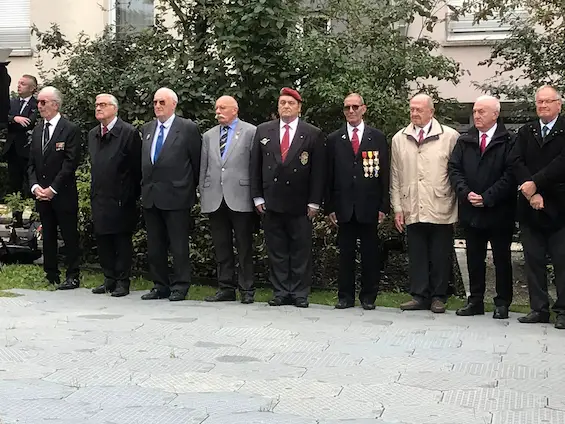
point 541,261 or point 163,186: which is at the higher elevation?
point 163,186

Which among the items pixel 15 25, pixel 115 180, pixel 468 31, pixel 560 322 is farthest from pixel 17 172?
pixel 468 31

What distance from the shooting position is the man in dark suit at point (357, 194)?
7.31 meters

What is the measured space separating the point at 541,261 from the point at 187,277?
324 cm

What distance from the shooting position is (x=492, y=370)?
5.16m

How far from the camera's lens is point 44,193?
8.09 meters

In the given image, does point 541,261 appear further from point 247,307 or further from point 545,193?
point 247,307

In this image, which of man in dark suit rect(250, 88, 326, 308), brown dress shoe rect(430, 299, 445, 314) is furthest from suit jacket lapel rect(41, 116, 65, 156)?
brown dress shoe rect(430, 299, 445, 314)

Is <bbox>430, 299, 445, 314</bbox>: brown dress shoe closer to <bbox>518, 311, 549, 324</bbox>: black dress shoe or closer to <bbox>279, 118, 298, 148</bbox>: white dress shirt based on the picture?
<bbox>518, 311, 549, 324</bbox>: black dress shoe

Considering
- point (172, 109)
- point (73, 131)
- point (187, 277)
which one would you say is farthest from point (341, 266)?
point (73, 131)

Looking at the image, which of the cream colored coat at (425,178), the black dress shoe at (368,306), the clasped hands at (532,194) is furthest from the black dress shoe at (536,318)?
the black dress shoe at (368,306)

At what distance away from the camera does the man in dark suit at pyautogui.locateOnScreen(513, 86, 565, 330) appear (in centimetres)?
664

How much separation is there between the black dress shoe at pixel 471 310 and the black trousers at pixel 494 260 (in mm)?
38

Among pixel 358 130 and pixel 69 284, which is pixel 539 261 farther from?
pixel 69 284

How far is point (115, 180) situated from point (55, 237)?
104 centimetres
